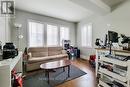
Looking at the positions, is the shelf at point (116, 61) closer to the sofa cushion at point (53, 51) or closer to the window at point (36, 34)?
the sofa cushion at point (53, 51)

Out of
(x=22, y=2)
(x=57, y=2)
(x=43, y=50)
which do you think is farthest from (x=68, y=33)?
(x=22, y=2)

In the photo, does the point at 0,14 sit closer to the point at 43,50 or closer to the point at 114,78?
the point at 43,50

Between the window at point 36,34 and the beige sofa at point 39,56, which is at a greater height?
the window at point 36,34

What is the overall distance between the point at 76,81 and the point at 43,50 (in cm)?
246

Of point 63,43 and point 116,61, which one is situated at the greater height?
point 63,43

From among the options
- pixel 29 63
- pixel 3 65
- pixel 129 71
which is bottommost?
pixel 29 63

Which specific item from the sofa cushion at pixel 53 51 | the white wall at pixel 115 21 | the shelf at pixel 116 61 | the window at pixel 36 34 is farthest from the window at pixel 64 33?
the shelf at pixel 116 61

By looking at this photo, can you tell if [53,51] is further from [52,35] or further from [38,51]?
[52,35]

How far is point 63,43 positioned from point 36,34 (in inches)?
72.8

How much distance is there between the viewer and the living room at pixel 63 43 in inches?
86.5

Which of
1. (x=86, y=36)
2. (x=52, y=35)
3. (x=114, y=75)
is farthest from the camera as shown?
(x=86, y=36)

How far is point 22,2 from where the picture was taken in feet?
12.8

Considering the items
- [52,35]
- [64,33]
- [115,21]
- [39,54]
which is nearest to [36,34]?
[52,35]

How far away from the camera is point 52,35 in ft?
19.4
